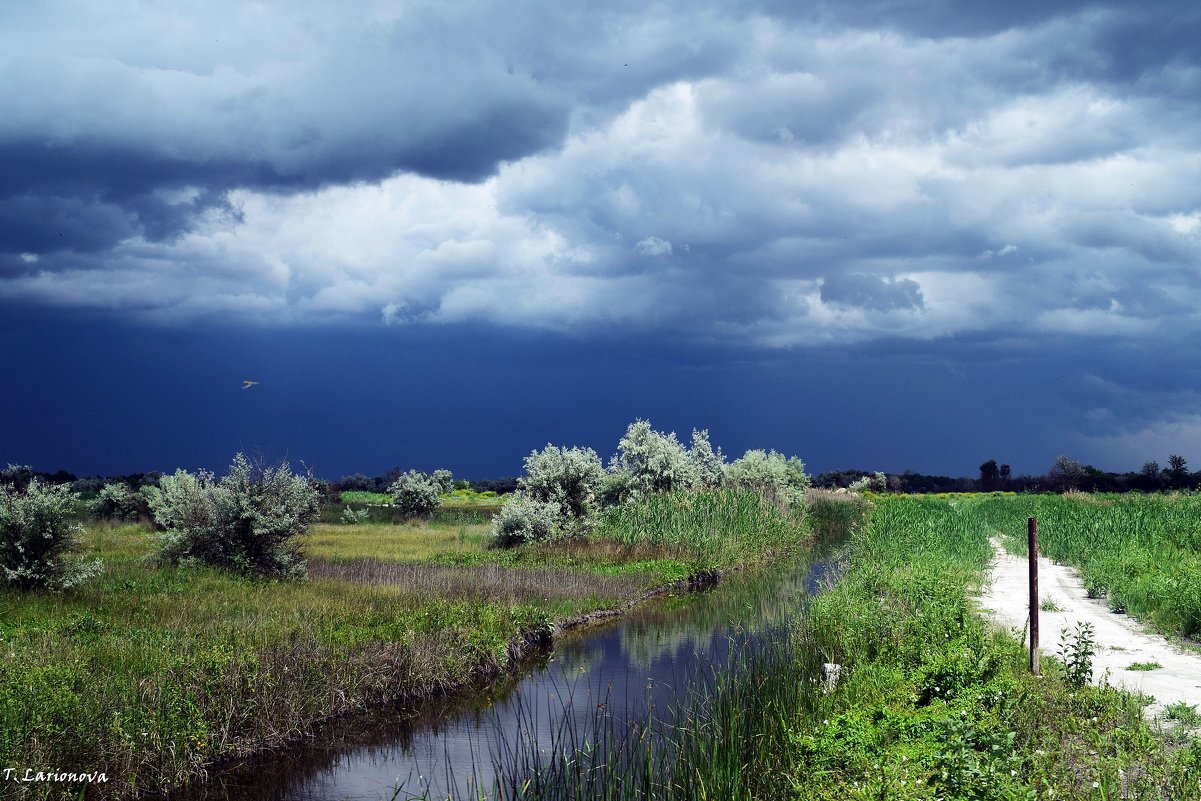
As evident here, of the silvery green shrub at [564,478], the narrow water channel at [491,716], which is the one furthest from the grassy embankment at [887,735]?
the silvery green shrub at [564,478]

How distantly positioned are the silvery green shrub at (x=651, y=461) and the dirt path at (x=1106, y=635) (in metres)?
16.3

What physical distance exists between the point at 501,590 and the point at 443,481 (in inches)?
1589

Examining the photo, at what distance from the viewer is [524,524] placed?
2989 centimetres

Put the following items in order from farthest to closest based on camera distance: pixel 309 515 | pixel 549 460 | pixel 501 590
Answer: pixel 549 460 → pixel 309 515 → pixel 501 590

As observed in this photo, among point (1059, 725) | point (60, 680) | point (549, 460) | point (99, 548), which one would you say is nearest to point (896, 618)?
point (1059, 725)

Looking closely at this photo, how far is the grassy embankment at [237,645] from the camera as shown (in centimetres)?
945

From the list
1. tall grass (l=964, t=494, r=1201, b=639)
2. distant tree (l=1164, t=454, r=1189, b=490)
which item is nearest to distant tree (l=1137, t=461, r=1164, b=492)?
distant tree (l=1164, t=454, r=1189, b=490)

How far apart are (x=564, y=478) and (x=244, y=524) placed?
14.1m

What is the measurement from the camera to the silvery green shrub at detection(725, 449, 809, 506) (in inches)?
1676

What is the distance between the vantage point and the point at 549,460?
33906 millimetres

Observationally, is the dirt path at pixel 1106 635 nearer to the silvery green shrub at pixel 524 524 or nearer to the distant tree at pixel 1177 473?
the silvery green shrub at pixel 524 524

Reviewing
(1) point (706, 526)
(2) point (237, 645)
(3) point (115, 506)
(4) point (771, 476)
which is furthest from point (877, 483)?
(2) point (237, 645)

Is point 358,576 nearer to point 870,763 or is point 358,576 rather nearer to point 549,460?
point 549,460

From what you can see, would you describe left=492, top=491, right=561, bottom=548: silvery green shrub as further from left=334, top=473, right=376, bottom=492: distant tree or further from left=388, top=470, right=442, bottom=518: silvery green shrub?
left=334, top=473, right=376, bottom=492: distant tree
